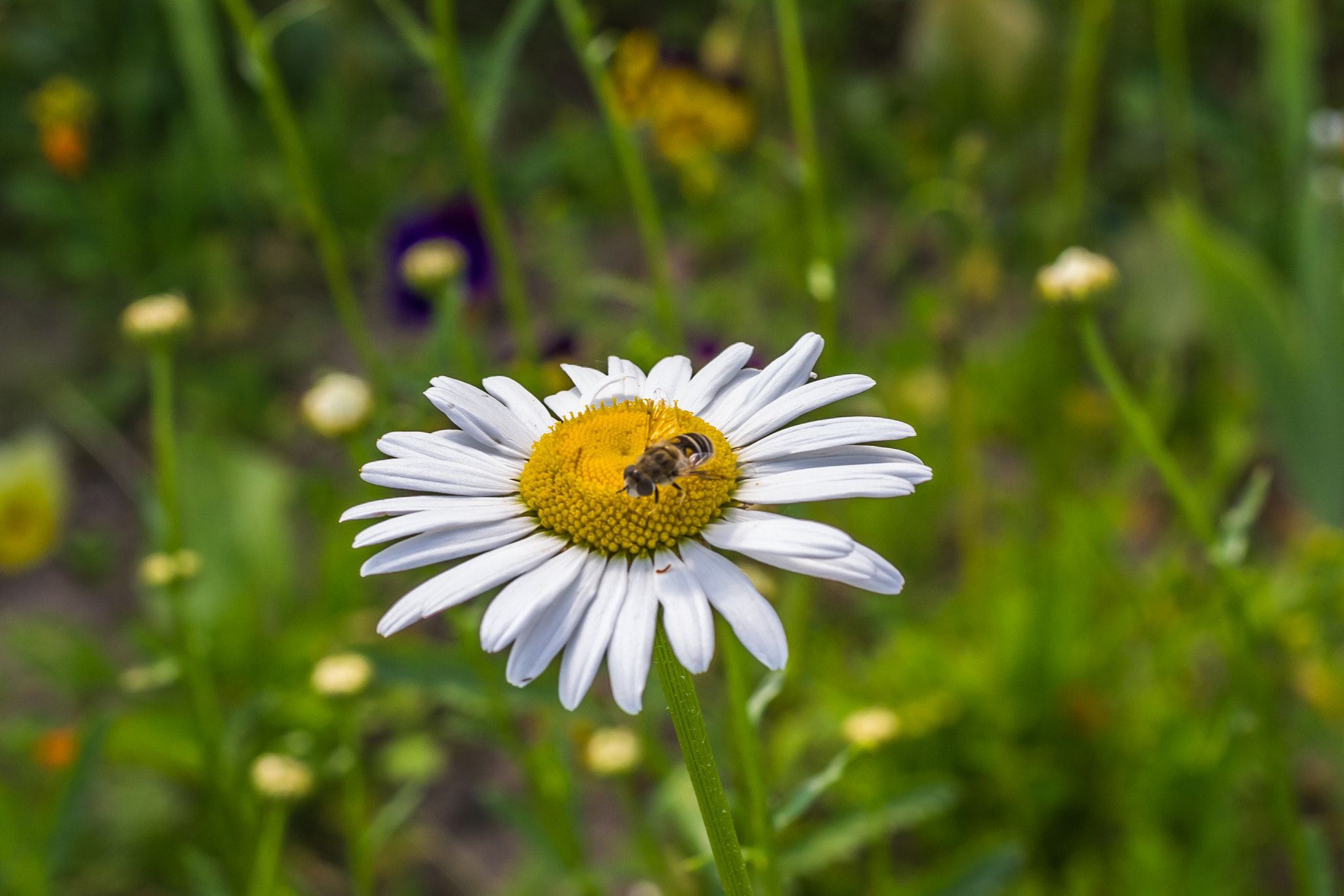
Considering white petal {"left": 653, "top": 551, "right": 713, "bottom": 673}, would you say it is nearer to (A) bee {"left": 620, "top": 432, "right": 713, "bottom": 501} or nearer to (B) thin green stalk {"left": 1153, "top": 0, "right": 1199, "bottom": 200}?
(A) bee {"left": 620, "top": 432, "right": 713, "bottom": 501}

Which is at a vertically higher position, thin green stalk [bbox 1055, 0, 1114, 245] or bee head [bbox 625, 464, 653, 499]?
thin green stalk [bbox 1055, 0, 1114, 245]

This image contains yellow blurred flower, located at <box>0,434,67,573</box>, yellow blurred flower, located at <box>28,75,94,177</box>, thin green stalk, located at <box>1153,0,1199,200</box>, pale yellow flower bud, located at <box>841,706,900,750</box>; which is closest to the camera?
pale yellow flower bud, located at <box>841,706,900,750</box>

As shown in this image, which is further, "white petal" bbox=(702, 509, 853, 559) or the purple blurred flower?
the purple blurred flower

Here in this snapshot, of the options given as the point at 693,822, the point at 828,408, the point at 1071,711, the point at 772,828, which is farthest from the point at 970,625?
the point at 772,828

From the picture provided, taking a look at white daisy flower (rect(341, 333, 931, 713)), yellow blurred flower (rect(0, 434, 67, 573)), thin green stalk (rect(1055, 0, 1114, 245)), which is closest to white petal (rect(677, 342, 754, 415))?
white daisy flower (rect(341, 333, 931, 713))

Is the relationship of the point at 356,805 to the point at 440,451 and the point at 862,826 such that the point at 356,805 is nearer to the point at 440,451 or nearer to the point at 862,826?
the point at 862,826

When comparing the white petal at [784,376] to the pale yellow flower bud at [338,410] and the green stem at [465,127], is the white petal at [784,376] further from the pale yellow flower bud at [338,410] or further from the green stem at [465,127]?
the green stem at [465,127]
